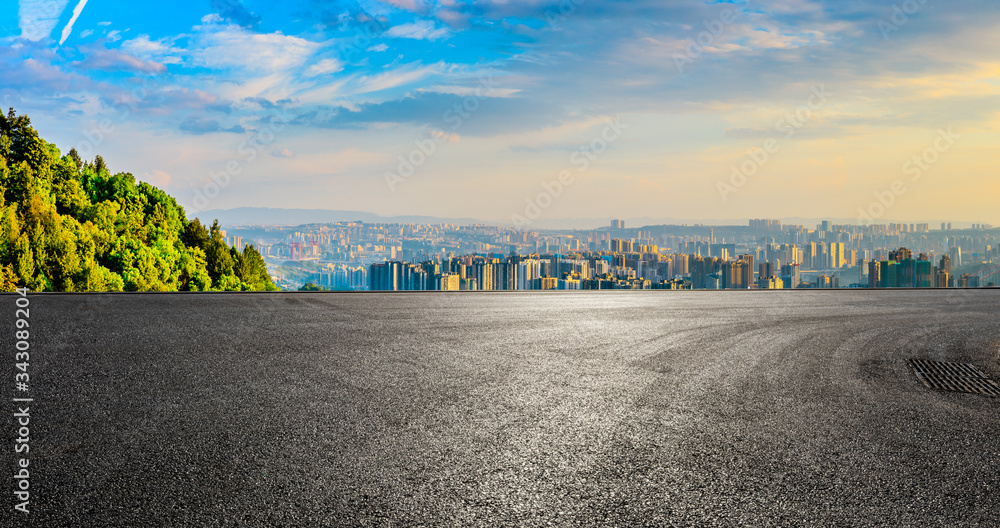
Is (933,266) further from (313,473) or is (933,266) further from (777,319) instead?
(313,473)

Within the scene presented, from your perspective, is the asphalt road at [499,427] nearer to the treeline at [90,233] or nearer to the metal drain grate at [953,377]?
the metal drain grate at [953,377]

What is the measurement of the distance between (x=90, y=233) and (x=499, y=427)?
37727 millimetres

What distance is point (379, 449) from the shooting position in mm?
3896

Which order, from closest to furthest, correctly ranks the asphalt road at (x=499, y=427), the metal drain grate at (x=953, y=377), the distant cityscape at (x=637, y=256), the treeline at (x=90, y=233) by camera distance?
the asphalt road at (x=499, y=427), the metal drain grate at (x=953, y=377), the distant cityscape at (x=637, y=256), the treeline at (x=90, y=233)

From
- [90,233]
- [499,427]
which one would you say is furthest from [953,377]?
[90,233]

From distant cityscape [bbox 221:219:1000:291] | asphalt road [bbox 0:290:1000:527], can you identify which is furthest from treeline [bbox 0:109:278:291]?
asphalt road [bbox 0:290:1000:527]

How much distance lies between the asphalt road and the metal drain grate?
20 centimetres

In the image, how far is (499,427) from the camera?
4.39m

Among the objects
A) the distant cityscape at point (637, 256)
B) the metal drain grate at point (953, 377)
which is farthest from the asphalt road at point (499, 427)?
the distant cityscape at point (637, 256)

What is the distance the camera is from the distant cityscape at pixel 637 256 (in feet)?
76.2

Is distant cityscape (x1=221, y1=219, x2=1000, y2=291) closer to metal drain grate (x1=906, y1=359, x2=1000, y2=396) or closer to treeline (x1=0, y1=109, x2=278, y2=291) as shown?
treeline (x1=0, y1=109, x2=278, y2=291)

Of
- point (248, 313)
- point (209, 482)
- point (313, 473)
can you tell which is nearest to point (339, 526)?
point (313, 473)

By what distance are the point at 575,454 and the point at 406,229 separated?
242 feet

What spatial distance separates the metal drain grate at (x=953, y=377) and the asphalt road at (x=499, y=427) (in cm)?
20
